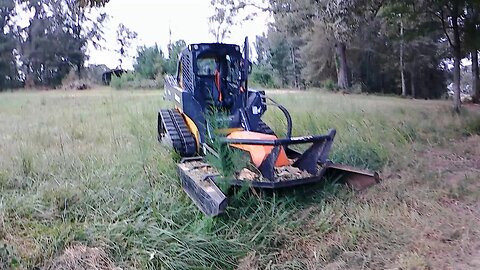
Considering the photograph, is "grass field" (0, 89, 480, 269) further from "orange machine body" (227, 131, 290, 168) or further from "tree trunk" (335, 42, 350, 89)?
"tree trunk" (335, 42, 350, 89)

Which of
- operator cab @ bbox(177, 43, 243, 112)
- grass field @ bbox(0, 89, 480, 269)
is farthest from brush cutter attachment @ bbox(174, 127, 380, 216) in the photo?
operator cab @ bbox(177, 43, 243, 112)

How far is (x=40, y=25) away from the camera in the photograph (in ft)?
119

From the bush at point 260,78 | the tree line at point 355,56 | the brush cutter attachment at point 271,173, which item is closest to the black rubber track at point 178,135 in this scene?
the brush cutter attachment at point 271,173

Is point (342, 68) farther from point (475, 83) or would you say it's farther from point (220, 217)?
point (220, 217)

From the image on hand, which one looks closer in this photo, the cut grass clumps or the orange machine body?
the orange machine body

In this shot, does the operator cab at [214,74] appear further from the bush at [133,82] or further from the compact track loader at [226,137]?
the bush at [133,82]

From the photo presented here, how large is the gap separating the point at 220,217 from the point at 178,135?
2534 millimetres

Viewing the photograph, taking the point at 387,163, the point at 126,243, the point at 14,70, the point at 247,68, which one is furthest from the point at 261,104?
the point at 14,70

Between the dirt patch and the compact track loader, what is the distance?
111 centimetres

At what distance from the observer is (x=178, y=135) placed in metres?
7.22

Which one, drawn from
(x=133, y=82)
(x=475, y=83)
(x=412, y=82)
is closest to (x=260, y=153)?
(x=475, y=83)

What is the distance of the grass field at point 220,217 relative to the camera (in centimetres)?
427

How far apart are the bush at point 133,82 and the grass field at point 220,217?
72.6ft

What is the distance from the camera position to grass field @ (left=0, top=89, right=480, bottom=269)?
14.0 feet
